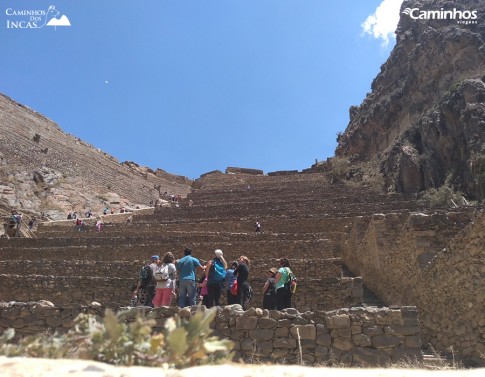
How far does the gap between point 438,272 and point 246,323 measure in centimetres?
383

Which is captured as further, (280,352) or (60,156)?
(60,156)

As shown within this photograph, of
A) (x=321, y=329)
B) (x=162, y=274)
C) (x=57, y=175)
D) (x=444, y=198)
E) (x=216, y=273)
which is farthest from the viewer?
(x=57, y=175)

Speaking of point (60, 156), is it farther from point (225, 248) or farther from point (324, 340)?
point (324, 340)

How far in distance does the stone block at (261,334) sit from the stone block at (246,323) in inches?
2.8

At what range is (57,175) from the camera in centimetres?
3594

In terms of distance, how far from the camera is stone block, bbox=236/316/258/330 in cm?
594

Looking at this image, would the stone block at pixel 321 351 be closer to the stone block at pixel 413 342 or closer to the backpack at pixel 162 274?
the stone block at pixel 413 342

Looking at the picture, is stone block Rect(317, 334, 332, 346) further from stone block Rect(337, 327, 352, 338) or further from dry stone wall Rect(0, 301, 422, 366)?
stone block Rect(337, 327, 352, 338)

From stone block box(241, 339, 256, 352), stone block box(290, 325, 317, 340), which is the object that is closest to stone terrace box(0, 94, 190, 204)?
stone block box(241, 339, 256, 352)

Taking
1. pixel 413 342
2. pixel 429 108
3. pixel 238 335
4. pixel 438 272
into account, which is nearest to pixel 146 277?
pixel 238 335

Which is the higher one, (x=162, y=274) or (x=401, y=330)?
(x=162, y=274)

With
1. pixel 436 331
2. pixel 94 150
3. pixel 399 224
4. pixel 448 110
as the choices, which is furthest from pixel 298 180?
pixel 436 331

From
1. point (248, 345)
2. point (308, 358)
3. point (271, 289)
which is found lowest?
point (308, 358)

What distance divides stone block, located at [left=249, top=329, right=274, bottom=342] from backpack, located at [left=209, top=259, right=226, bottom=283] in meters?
2.15
